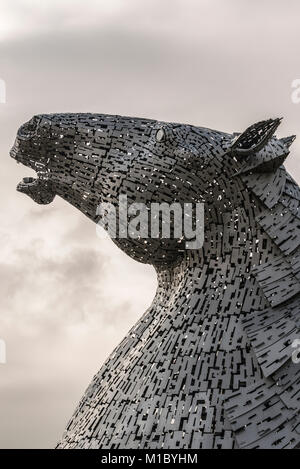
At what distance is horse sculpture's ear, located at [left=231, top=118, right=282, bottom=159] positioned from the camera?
6.86 metres

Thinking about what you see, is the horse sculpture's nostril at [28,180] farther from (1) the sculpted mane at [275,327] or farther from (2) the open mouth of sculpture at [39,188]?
(1) the sculpted mane at [275,327]

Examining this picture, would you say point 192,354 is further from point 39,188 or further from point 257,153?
point 39,188

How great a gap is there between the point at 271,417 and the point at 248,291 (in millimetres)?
1092

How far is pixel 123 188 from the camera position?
24.1 feet

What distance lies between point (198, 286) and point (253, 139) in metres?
1.21

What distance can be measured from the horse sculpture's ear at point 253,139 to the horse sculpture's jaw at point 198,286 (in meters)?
0.01

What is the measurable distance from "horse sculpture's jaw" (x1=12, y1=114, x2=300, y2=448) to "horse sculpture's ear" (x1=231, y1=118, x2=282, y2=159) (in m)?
0.01

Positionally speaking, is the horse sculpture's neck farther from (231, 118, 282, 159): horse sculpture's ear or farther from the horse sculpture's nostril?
the horse sculpture's nostril

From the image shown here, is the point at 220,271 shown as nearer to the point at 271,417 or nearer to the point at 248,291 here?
the point at 248,291

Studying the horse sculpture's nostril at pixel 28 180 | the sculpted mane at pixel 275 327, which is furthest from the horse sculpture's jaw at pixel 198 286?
the horse sculpture's nostril at pixel 28 180
